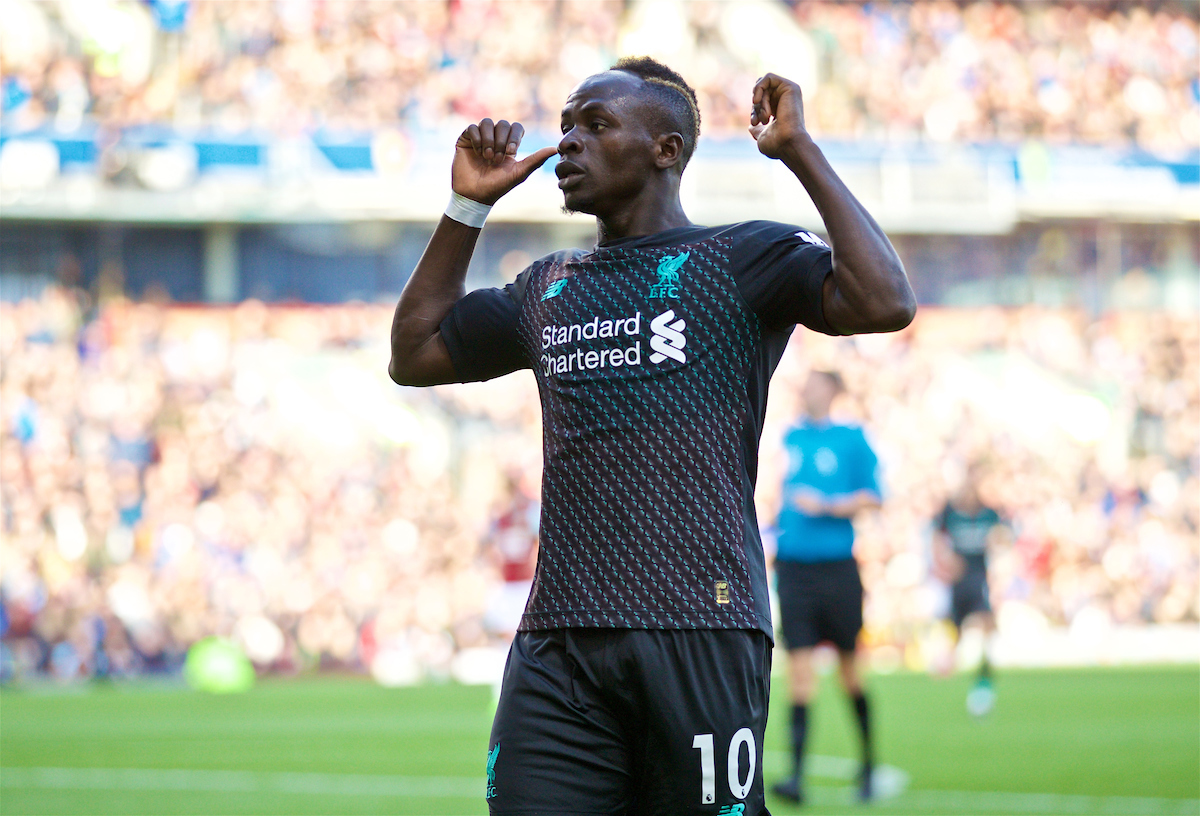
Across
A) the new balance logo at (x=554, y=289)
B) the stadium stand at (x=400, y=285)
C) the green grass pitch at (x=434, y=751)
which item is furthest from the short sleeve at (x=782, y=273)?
the stadium stand at (x=400, y=285)

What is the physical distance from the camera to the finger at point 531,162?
3.45 metres

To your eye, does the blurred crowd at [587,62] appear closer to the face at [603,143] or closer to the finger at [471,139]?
the finger at [471,139]

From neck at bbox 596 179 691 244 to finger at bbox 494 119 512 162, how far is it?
1.07 feet

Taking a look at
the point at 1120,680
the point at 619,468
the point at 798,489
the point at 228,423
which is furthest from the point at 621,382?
the point at 228,423

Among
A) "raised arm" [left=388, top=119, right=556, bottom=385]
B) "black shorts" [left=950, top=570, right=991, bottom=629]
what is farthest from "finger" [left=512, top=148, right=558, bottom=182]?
"black shorts" [left=950, top=570, right=991, bottom=629]

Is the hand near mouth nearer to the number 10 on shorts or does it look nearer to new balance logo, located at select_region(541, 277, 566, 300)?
new balance logo, located at select_region(541, 277, 566, 300)

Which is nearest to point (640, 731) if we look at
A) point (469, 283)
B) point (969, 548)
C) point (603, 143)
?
point (603, 143)

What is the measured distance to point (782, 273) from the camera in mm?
3129

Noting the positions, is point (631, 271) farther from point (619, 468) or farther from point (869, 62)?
point (869, 62)

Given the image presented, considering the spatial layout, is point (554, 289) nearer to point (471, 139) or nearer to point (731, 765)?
point (471, 139)

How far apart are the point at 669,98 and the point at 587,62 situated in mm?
25462

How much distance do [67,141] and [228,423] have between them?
527cm

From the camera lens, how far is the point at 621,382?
314cm

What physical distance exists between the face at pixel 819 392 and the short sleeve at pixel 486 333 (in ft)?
17.9
